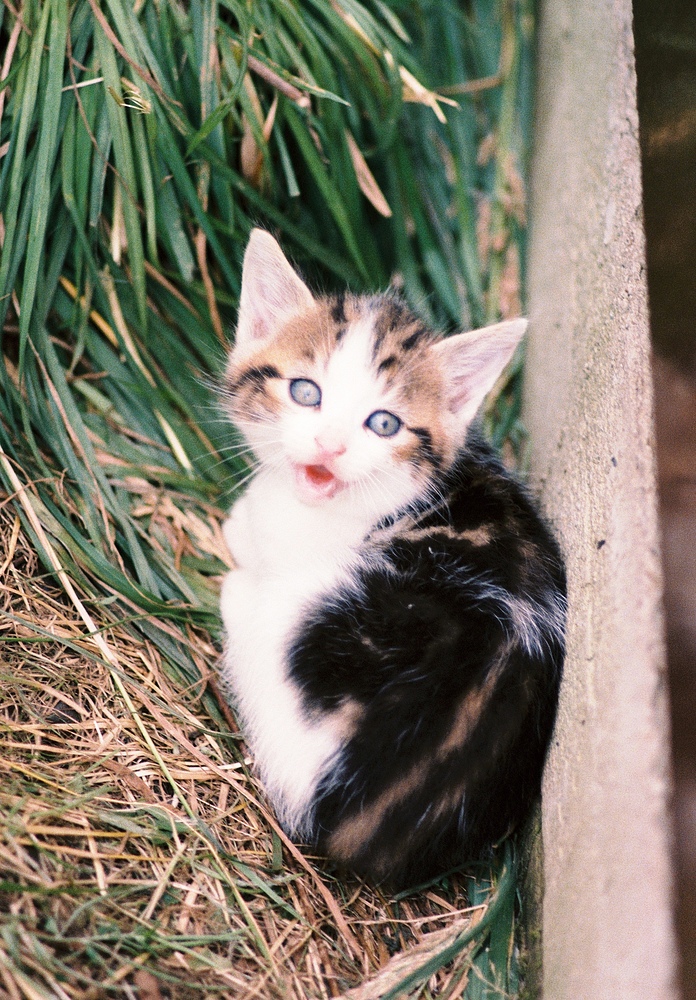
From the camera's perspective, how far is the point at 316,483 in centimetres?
159

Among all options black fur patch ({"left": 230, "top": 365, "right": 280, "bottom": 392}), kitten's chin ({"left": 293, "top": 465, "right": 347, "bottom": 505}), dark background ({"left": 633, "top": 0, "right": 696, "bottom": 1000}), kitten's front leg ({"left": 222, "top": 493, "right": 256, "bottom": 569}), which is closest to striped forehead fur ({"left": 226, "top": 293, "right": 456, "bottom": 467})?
black fur patch ({"left": 230, "top": 365, "right": 280, "bottom": 392})

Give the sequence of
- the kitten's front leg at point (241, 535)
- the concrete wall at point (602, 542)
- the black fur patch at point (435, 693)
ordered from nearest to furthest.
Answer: the concrete wall at point (602, 542) → the black fur patch at point (435, 693) → the kitten's front leg at point (241, 535)

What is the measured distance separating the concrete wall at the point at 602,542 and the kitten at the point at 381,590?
101 millimetres

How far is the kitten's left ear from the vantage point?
1.63 meters

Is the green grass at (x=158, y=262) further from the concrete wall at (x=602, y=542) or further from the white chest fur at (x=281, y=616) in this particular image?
the concrete wall at (x=602, y=542)

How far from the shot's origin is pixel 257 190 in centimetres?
207

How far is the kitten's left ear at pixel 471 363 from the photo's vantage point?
1633mm

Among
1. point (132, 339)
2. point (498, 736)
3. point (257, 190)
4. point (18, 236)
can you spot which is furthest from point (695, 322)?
point (18, 236)

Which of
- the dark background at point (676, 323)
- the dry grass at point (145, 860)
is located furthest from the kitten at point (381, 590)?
the dark background at point (676, 323)

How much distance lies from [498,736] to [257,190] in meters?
1.45

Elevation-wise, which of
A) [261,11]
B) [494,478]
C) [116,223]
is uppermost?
[261,11]

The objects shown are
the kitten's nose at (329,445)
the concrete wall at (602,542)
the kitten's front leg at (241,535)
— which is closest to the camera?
the concrete wall at (602,542)

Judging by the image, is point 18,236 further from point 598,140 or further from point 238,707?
point 598,140

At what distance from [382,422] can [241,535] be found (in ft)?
1.54
